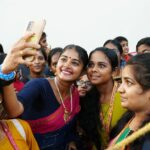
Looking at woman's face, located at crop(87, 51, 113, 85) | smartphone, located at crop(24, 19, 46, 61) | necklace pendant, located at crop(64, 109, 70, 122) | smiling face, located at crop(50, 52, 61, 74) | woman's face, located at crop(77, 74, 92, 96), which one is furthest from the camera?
smiling face, located at crop(50, 52, 61, 74)

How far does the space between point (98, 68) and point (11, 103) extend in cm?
69

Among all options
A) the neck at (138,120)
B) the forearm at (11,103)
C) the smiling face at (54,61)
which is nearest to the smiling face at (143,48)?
the smiling face at (54,61)

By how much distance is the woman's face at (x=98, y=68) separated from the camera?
1848 mm

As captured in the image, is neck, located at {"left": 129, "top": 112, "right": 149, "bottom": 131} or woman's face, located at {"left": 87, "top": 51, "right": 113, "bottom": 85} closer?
neck, located at {"left": 129, "top": 112, "right": 149, "bottom": 131}

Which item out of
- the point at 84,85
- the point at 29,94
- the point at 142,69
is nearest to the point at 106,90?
the point at 84,85

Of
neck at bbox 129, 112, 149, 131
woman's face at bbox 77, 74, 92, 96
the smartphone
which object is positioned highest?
the smartphone

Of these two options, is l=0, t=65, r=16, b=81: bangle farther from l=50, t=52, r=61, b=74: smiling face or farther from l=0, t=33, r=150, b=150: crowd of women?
l=50, t=52, r=61, b=74: smiling face

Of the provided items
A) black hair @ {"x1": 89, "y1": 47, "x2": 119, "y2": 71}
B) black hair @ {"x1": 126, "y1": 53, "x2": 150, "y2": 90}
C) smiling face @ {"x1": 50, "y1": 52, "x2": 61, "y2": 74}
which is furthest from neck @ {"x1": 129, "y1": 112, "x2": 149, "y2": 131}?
smiling face @ {"x1": 50, "y1": 52, "x2": 61, "y2": 74}

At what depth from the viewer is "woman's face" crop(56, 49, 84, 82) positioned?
175 cm

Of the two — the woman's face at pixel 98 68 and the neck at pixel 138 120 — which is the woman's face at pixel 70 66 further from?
the neck at pixel 138 120

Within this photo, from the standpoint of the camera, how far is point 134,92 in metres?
1.26

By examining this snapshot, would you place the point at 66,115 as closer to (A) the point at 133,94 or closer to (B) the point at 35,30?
(A) the point at 133,94

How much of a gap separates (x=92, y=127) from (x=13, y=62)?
869 millimetres

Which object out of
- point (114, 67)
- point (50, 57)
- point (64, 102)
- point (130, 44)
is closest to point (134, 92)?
point (64, 102)
